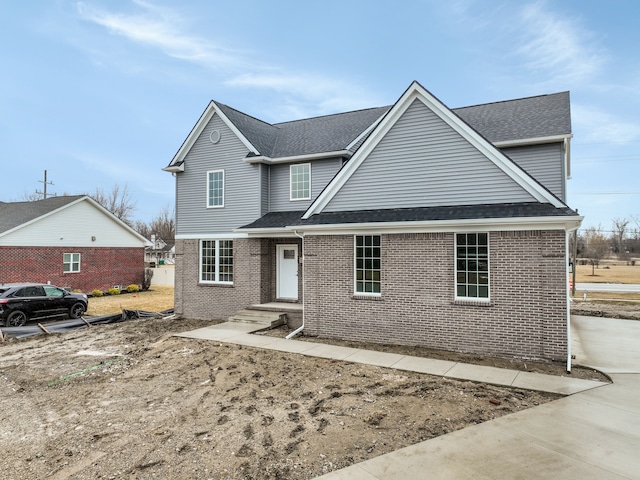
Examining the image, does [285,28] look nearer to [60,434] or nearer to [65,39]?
[65,39]

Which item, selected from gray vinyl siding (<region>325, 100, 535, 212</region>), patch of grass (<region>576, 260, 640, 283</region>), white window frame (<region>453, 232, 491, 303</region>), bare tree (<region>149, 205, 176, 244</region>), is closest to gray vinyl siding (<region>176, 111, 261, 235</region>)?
gray vinyl siding (<region>325, 100, 535, 212</region>)

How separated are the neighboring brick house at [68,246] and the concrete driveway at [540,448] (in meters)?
26.5

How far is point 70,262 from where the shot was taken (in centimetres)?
2598

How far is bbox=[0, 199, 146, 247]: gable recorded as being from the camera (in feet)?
77.8

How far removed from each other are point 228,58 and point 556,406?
21004 millimetres

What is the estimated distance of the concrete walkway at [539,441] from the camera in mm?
4395

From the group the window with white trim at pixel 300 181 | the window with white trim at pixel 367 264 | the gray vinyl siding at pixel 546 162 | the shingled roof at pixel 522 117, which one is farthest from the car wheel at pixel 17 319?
the gray vinyl siding at pixel 546 162

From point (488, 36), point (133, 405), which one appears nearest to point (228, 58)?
point (488, 36)

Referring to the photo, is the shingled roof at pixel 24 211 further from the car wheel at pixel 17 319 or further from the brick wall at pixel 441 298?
the brick wall at pixel 441 298

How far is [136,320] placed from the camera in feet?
52.6

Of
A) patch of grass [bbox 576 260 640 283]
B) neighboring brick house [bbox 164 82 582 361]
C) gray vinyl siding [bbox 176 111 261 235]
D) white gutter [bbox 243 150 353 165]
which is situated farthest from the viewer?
patch of grass [bbox 576 260 640 283]

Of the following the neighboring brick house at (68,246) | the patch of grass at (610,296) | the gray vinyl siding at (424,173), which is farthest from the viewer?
the patch of grass at (610,296)

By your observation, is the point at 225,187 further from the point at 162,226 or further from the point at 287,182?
the point at 162,226

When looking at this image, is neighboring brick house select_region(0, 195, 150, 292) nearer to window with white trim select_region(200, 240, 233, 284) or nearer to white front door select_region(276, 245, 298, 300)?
window with white trim select_region(200, 240, 233, 284)
